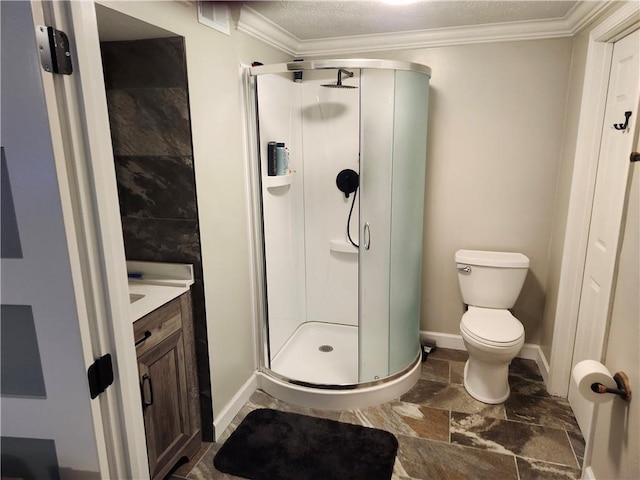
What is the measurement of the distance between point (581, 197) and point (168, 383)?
2378 mm

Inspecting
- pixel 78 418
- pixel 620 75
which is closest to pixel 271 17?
pixel 620 75

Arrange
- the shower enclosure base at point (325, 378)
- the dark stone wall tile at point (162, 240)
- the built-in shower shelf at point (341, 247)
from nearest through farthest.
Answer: the dark stone wall tile at point (162, 240)
the shower enclosure base at point (325, 378)
the built-in shower shelf at point (341, 247)

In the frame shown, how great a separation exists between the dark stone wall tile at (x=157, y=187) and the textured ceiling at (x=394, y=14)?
922mm

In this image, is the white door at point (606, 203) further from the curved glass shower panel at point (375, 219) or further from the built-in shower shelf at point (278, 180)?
the built-in shower shelf at point (278, 180)

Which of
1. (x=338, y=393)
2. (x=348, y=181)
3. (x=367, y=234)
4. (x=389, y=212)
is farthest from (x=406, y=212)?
(x=338, y=393)

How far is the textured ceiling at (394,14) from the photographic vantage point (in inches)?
83.9

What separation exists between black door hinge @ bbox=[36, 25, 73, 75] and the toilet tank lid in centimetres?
246

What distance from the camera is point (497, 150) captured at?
9.04 feet

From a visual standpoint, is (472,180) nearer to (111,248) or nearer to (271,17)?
(271,17)

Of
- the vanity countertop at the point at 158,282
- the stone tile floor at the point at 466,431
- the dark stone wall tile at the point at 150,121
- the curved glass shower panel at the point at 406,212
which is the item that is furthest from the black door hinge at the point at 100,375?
the curved glass shower panel at the point at 406,212

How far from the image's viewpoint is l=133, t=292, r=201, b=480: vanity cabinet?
5.73 ft

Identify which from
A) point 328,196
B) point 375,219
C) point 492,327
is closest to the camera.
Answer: point 375,219

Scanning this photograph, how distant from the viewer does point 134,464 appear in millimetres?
1133

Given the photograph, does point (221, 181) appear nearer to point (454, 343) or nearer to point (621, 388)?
point (621, 388)
